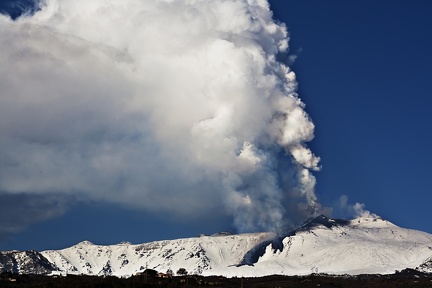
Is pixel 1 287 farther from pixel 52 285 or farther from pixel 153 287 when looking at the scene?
pixel 153 287

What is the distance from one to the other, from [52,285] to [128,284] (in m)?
20.9

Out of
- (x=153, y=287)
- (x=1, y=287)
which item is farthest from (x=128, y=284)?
(x=1, y=287)

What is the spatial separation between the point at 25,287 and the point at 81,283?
49.0 feet

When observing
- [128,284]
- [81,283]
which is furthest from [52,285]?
[128,284]

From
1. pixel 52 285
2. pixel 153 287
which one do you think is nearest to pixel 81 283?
pixel 52 285

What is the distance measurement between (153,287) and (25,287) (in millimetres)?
33949

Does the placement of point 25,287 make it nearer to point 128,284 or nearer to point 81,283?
point 81,283

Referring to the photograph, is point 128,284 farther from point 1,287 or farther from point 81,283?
point 1,287

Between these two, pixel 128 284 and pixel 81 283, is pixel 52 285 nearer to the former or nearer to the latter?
pixel 81 283

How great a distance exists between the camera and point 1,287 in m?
198

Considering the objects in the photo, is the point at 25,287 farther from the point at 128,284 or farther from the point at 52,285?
the point at 128,284

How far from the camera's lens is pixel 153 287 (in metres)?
198

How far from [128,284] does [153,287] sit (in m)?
6.96

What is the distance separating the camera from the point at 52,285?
190125mm
